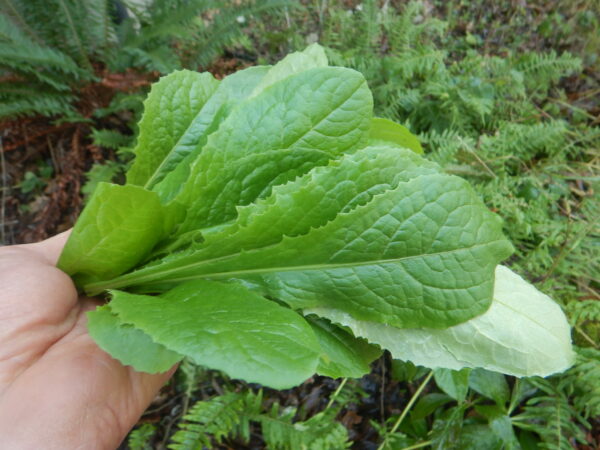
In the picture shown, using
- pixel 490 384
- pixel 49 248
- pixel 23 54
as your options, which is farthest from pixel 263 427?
pixel 23 54

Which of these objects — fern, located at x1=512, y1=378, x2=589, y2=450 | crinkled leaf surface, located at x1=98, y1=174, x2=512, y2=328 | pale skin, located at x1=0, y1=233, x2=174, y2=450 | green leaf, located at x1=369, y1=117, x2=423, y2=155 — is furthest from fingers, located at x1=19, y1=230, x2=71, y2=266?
fern, located at x1=512, y1=378, x2=589, y2=450

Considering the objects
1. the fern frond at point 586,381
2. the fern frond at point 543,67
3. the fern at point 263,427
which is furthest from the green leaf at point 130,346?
the fern frond at point 543,67

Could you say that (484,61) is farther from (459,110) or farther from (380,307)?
(380,307)

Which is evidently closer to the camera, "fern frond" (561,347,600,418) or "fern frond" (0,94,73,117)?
"fern frond" (561,347,600,418)

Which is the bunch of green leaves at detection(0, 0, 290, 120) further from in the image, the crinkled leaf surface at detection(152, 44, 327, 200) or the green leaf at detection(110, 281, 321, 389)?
the green leaf at detection(110, 281, 321, 389)

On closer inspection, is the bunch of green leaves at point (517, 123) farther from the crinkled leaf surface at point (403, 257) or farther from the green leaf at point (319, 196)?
the green leaf at point (319, 196)

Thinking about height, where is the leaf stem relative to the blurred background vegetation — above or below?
below
